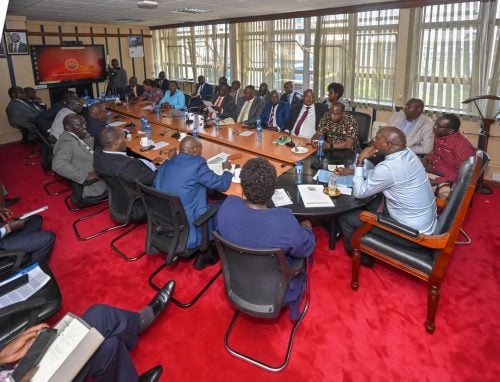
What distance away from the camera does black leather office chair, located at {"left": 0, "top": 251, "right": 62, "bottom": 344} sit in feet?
5.90

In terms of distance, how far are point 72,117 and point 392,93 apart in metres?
4.89

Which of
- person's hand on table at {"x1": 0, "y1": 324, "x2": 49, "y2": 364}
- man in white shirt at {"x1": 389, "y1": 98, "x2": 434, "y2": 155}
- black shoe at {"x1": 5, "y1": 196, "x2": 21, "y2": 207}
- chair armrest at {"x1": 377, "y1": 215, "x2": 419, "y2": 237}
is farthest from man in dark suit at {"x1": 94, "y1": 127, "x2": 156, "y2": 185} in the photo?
man in white shirt at {"x1": 389, "y1": 98, "x2": 434, "y2": 155}

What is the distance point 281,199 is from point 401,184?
87 cm

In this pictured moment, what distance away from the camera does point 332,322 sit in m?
2.44

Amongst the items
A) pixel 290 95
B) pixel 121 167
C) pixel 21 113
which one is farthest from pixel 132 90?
pixel 121 167

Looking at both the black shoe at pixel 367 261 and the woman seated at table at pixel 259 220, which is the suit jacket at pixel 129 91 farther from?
the woman seated at table at pixel 259 220

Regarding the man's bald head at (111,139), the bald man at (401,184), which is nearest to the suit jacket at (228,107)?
the man's bald head at (111,139)

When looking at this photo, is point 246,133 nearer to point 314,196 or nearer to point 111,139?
point 111,139

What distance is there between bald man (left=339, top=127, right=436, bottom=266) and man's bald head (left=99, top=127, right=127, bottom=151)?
208cm

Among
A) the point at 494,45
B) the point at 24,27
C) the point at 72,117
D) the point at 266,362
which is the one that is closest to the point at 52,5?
the point at 24,27

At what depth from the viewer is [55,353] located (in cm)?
129

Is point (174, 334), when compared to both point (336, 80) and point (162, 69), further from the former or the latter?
point (162, 69)

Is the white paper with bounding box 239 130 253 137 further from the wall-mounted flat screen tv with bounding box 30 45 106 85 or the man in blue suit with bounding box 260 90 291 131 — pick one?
the wall-mounted flat screen tv with bounding box 30 45 106 85

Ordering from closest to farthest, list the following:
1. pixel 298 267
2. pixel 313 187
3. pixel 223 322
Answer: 1. pixel 298 267
2. pixel 223 322
3. pixel 313 187
